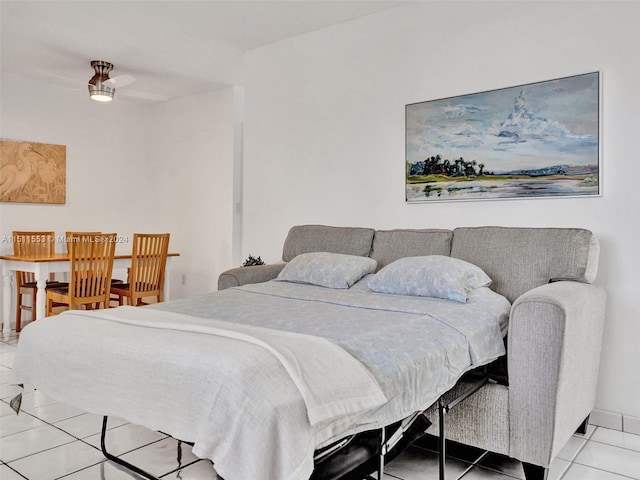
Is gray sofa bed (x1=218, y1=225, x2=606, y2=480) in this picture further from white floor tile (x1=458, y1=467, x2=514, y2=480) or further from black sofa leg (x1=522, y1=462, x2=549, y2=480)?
white floor tile (x1=458, y1=467, x2=514, y2=480)

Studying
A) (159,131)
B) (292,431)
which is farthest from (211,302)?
(159,131)

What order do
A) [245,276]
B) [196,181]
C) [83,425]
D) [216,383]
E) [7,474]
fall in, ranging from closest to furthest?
[216,383] → [7,474] → [83,425] → [245,276] → [196,181]

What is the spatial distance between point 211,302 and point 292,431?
4.04 feet

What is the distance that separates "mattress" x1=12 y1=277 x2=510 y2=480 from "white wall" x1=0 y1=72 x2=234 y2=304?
343cm

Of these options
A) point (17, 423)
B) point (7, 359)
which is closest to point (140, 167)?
point (7, 359)

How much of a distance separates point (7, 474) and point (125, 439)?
0.49 m

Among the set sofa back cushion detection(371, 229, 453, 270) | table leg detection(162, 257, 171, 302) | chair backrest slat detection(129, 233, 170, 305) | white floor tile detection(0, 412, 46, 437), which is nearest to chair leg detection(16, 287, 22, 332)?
chair backrest slat detection(129, 233, 170, 305)

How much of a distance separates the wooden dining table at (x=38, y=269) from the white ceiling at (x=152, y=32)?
1755mm

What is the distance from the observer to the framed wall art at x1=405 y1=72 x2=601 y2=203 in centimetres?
266

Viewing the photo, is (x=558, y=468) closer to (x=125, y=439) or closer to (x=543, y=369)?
(x=543, y=369)

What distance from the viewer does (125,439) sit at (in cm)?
238

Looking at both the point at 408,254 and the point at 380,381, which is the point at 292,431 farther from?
the point at 408,254

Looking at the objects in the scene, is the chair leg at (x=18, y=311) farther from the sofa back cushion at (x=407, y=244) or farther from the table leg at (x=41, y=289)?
the sofa back cushion at (x=407, y=244)

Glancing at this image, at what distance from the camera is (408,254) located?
2.94 meters
